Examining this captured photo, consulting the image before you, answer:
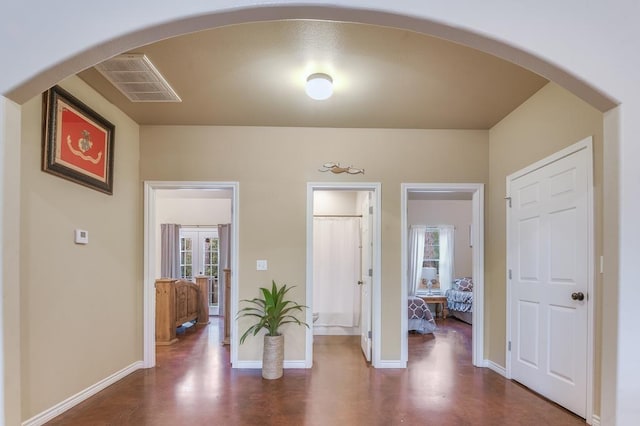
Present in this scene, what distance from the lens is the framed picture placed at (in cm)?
253

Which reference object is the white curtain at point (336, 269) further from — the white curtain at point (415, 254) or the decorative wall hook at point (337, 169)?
the white curtain at point (415, 254)

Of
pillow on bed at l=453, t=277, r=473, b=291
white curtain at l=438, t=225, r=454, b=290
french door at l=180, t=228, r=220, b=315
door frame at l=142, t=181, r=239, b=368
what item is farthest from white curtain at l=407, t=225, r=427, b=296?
door frame at l=142, t=181, r=239, b=368

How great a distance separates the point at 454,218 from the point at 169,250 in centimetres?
593

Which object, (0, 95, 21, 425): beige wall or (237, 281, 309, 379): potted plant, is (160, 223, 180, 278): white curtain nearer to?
(237, 281, 309, 379): potted plant

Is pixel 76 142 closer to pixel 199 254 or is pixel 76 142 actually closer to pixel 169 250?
pixel 169 250

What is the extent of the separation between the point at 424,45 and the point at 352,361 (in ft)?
10.3

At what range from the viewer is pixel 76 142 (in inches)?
111

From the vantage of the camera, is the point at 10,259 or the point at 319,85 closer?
the point at 10,259

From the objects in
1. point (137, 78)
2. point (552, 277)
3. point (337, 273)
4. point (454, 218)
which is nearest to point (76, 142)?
point (137, 78)

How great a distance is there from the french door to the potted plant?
4098 mm

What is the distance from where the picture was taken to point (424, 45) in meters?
2.28

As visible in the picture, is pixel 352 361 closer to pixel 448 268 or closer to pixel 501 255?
pixel 501 255

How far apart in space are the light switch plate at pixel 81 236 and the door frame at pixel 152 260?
32.4 inches

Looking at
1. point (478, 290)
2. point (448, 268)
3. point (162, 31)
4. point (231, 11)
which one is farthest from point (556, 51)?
point (448, 268)
